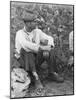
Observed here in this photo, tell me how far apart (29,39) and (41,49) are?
0.26m

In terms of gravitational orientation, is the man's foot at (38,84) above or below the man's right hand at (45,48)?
below

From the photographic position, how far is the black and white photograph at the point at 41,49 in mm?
4656

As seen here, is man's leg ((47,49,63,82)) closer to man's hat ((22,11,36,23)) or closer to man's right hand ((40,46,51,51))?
man's right hand ((40,46,51,51))

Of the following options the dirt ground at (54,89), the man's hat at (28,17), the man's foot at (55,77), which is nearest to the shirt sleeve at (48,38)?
the man's hat at (28,17)

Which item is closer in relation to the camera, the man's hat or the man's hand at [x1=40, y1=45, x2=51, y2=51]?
the man's hat

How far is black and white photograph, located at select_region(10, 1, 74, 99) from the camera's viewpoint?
15.3ft

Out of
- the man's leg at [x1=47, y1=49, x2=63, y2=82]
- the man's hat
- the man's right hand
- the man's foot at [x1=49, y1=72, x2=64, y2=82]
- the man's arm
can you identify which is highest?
the man's hat

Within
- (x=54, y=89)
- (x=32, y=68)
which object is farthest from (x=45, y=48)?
(x=54, y=89)

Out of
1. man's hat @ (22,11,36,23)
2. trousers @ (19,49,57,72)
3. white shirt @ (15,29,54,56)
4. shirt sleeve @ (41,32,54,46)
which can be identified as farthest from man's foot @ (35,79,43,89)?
man's hat @ (22,11,36,23)

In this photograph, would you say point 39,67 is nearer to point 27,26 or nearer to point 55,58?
point 55,58

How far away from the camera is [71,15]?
16.3ft

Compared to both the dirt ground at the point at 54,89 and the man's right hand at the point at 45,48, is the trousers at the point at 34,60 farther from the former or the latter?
the dirt ground at the point at 54,89
